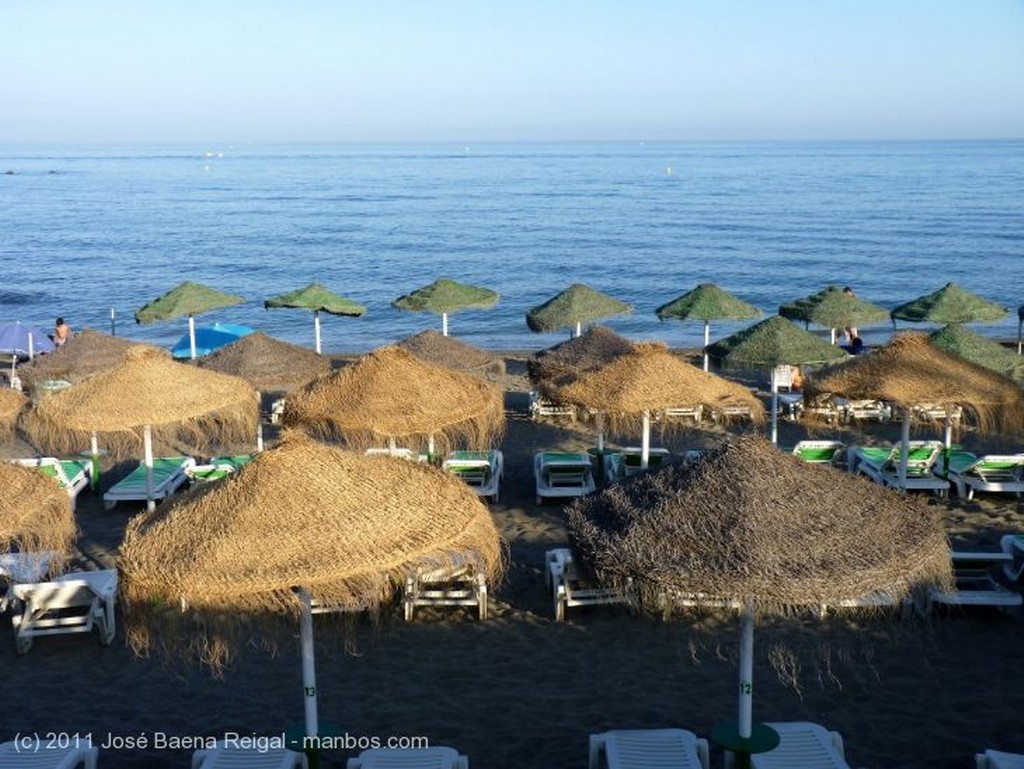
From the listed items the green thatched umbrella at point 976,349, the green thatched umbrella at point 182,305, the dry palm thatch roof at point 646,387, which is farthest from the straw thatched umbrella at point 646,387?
the green thatched umbrella at point 182,305

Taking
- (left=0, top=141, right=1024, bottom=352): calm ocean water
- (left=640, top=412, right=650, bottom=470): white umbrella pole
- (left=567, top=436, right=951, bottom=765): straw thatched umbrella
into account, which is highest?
(left=567, top=436, right=951, bottom=765): straw thatched umbrella

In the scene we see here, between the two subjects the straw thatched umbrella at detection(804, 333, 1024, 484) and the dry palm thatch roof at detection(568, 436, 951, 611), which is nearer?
the dry palm thatch roof at detection(568, 436, 951, 611)

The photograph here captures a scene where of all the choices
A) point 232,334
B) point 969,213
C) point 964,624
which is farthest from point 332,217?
point 964,624

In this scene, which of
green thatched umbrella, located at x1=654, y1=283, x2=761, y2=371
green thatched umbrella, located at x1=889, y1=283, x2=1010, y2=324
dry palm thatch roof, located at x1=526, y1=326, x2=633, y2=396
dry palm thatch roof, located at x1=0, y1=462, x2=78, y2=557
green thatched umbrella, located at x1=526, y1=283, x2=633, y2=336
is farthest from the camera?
green thatched umbrella, located at x1=889, y1=283, x2=1010, y2=324

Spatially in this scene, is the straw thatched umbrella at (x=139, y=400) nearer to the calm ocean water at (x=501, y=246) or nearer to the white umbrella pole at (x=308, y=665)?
the white umbrella pole at (x=308, y=665)

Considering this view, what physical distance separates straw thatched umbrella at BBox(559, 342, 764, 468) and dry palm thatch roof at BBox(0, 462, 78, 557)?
5270 millimetres

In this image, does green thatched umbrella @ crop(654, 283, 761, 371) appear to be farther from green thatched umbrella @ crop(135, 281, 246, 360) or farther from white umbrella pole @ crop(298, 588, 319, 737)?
white umbrella pole @ crop(298, 588, 319, 737)

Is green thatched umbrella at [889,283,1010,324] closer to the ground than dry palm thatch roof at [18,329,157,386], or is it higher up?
higher up

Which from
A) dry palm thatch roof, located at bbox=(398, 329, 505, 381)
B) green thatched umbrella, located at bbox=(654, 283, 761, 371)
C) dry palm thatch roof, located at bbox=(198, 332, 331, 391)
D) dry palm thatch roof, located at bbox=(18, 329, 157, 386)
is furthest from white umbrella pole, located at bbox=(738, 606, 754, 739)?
dry palm thatch roof, located at bbox=(18, 329, 157, 386)

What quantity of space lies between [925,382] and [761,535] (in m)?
5.64

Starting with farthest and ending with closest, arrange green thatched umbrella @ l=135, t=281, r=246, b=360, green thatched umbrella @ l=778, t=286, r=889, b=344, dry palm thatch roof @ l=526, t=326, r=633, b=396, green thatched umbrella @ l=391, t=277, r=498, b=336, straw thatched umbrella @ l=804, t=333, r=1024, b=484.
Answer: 1. green thatched umbrella @ l=391, t=277, r=498, b=336
2. green thatched umbrella @ l=135, t=281, r=246, b=360
3. green thatched umbrella @ l=778, t=286, r=889, b=344
4. dry palm thatch roof @ l=526, t=326, r=633, b=396
5. straw thatched umbrella @ l=804, t=333, r=1024, b=484

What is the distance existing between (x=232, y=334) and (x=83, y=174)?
378 ft

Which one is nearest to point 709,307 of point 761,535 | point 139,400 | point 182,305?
point 182,305

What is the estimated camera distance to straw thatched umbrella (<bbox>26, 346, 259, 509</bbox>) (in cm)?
983
